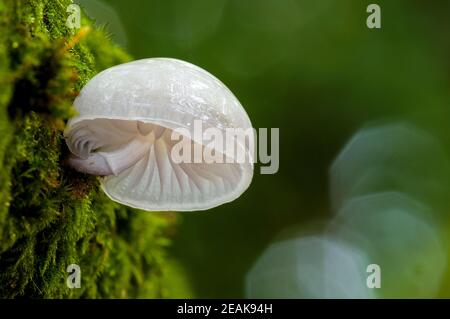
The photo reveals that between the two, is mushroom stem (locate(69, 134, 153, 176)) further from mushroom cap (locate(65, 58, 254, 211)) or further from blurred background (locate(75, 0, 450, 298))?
blurred background (locate(75, 0, 450, 298))

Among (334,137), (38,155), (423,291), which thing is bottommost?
(423,291)

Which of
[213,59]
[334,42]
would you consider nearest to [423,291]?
[334,42]

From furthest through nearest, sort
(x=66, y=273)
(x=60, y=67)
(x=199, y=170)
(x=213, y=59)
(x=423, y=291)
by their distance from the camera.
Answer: (x=213, y=59), (x=423, y=291), (x=199, y=170), (x=66, y=273), (x=60, y=67)

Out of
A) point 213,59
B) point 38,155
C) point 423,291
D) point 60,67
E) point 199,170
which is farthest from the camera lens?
point 213,59

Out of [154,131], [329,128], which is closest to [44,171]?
[154,131]

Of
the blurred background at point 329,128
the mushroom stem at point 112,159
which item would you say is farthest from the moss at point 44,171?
the blurred background at point 329,128

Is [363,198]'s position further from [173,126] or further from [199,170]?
[173,126]
